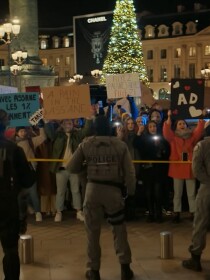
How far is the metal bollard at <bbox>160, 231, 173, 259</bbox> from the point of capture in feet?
23.7

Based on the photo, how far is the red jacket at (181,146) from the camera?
945 cm

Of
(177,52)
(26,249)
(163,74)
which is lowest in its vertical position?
(26,249)

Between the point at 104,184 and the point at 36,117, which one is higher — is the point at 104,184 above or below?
below

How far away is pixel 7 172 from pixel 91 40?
5493 centimetres

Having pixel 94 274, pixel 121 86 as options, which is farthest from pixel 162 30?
pixel 94 274

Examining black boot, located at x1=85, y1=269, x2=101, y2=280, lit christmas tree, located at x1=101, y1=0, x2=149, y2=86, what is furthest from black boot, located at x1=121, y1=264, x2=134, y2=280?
lit christmas tree, located at x1=101, y1=0, x2=149, y2=86

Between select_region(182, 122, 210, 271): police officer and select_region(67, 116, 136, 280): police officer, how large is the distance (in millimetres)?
903

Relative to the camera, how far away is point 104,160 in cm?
622

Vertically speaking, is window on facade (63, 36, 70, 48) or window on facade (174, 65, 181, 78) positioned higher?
window on facade (63, 36, 70, 48)

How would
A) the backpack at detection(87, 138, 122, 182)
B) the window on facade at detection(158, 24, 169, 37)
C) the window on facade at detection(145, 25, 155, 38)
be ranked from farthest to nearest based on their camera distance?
the window on facade at detection(145, 25, 155, 38) < the window on facade at detection(158, 24, 169, 37) < the backpack at detection(87, 138, 122, 182)

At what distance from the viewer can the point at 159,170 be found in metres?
9.73

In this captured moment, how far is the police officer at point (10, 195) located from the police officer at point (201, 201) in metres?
2.11

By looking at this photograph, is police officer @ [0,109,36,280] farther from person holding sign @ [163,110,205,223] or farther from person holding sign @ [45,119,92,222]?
person holding sign @ [163,110,205,223]

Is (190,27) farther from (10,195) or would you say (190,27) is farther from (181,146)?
(10,195)
